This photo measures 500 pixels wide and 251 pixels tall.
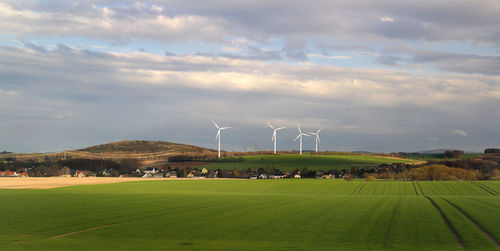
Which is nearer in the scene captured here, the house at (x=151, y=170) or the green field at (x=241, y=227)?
the green field at (x=241, y=227)

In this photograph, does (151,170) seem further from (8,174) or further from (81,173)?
(8,174)

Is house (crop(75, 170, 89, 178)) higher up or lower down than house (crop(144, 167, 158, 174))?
lower down

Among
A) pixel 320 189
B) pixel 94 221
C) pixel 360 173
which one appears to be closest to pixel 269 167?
pixel 360 173

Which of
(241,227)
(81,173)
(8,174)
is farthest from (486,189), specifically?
(8,174)

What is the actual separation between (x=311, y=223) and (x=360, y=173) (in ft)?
328

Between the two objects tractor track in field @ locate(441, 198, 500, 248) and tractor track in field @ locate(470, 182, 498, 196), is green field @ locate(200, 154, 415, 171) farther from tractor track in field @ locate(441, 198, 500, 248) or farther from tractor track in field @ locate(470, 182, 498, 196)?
tractor track in field @ locate(441, 198, 500, 248)

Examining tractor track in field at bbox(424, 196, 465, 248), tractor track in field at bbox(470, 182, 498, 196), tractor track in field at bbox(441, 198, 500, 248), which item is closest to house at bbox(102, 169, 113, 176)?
tractor track in field at bbox(470, 182, 498, 196)

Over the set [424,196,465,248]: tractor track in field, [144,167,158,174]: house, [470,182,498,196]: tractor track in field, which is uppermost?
[144,167,158,174]: house

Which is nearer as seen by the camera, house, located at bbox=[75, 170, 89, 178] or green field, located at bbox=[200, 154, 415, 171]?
green field, located at bbox=[200, 154, 415, 171]

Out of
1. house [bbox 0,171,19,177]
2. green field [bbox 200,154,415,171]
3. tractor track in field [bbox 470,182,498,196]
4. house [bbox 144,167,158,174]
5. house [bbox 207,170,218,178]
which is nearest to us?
tractor track in field [bbox 470,182,498,196]

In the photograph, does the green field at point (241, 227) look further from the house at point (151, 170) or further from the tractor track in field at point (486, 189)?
the house at point (151, 170)

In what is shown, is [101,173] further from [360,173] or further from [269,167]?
[360,173]

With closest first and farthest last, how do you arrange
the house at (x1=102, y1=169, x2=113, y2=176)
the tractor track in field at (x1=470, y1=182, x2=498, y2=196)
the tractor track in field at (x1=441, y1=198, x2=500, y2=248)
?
the tractor track in field at (x1=441, y1=198, x2=500, y2=248), the tractor track in field at (x1=470, y1=182, x2=498, y2=196), the house at (x1=102, y1=169, x2=113, y2=176)

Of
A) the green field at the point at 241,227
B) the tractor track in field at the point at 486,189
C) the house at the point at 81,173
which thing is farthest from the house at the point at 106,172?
the green field at the point at 241,227
